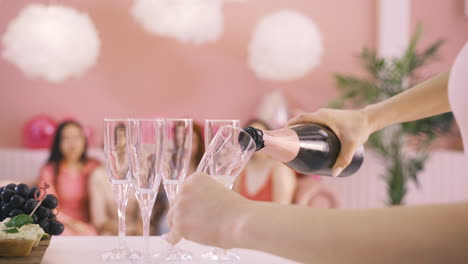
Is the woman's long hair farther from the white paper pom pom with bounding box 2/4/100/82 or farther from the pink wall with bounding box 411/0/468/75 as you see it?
the pink wall with bounding box 411/0/468/75

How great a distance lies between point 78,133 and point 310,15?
2138 mm

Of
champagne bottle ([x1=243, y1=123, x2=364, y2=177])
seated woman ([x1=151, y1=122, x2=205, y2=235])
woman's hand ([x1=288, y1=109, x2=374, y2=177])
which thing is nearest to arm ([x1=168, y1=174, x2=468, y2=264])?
champagne bottle ([x1=243, y1=123, x2=364, y2=177])

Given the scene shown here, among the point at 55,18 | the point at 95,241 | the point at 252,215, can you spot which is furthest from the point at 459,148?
the point at 252,215

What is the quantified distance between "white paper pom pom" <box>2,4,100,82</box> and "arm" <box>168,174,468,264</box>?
4416mm

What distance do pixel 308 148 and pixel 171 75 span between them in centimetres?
407

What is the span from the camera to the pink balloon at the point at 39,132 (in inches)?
195

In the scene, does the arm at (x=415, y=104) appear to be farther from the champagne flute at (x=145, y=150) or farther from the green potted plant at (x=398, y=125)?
the green potted plant at (x=398, y=125)

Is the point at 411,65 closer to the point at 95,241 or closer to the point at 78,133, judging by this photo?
the point at 78,133

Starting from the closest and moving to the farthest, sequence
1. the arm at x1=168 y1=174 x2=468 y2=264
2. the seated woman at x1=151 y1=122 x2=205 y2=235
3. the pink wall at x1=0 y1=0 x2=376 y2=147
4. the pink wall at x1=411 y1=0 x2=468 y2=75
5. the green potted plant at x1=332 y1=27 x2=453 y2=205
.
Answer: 1. the arm at x1=168 y1=174 x2=468 y2=264
2. the seated woman at x1=151 y1=122 x2=205 y2=235
3. the green potted plant at x1=332 y1=27 x2=453 y2=205
4. the pink wall at x1=0 y1=0 x2=376 y2=147
5. the pink wall at x1=411 y1=0 x2=468 y2=75

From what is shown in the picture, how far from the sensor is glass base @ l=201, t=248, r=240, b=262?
1183mm

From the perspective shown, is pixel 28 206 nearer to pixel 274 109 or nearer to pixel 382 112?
pixel 382 112

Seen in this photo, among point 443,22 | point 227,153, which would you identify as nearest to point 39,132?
point 443,22

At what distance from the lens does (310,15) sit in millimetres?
5398

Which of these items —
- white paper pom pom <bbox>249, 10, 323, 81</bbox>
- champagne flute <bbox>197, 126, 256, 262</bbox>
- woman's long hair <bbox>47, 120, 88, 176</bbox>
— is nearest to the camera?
champagne flute <bbox>197, 126, 256, 262</bbox>
